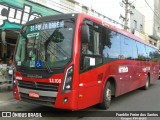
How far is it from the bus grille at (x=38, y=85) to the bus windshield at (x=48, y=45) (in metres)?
0.45

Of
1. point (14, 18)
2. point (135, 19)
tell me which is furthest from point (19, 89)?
point (135, 19)

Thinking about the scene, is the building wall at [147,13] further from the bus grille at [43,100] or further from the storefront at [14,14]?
the bus grille at [43,100]

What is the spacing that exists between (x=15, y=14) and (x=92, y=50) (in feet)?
24.3

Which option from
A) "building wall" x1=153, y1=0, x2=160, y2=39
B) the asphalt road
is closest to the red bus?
the asphalt road

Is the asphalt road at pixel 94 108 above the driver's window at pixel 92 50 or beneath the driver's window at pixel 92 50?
beneath

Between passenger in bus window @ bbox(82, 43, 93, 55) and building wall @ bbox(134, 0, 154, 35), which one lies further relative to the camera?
building wall @ bbox(134, 0, 154, 35)

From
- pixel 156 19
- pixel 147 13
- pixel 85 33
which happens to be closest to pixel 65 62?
pixel 85 33

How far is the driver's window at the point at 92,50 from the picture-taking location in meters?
7.32

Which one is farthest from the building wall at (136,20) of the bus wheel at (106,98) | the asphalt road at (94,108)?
the bus wheel at (106,98)

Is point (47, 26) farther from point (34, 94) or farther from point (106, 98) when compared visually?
point (106, 98)

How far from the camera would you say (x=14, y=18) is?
1382 centimetres

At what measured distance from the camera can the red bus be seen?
695cm

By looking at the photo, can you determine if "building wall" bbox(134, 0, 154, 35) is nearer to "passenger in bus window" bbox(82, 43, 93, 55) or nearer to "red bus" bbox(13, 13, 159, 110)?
"red bus" bbox(13, 13, 159, 110)

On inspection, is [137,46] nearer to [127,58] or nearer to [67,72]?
[127,58]
